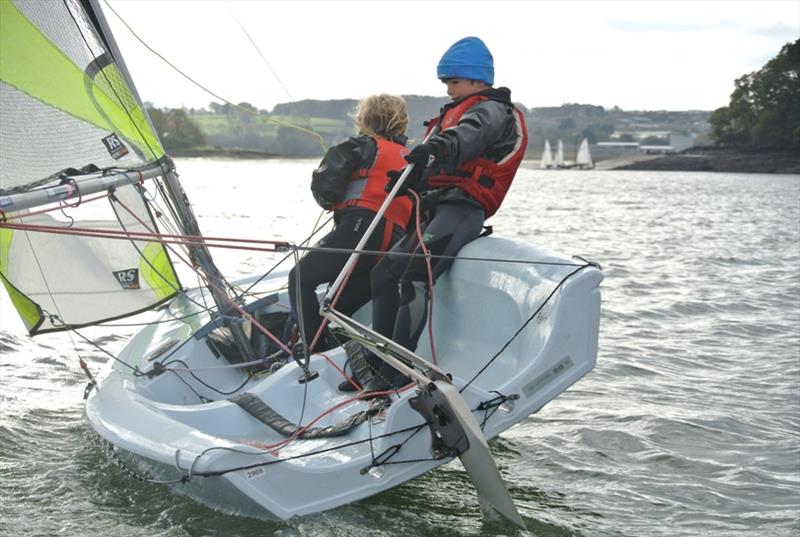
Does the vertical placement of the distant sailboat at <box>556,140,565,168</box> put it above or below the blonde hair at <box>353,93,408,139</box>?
below

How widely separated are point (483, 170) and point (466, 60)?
19.3 inches

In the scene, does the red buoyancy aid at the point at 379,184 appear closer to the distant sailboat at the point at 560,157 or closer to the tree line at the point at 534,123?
the tree line at the point at 534,123

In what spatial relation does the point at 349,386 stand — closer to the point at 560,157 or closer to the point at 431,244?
the point at 431,244

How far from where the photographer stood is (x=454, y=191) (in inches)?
171

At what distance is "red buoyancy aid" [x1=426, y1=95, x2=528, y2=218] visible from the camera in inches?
167

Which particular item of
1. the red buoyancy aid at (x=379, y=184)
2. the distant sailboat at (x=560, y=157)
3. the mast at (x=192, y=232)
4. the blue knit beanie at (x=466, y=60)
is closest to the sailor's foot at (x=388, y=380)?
the red buoyancy aid at (x=379, y=184)

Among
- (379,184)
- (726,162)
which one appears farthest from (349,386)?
(726,162)

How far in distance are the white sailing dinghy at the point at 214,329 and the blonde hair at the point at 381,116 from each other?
722mm

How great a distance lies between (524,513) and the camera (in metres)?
4.13

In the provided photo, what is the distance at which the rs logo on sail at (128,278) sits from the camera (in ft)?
18.2

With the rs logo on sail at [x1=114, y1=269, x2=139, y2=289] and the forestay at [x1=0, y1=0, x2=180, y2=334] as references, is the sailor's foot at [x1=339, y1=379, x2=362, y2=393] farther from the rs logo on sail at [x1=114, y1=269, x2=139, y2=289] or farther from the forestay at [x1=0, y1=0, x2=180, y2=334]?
the rs logo on sail at [x1=114, y1=269, x2=139, y2=289]

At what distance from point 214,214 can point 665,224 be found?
10.6m

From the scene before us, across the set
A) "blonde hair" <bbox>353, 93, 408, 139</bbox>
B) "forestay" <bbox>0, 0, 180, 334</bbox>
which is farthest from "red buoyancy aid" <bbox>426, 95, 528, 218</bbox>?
"forestay" <bbox>0, 0, 180, 334</bbox>

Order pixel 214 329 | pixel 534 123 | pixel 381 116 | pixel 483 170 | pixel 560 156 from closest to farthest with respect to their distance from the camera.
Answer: pixel 483 170
pixel 381 116
pixel 214 329
pixel 560 156
pixel 534 123
